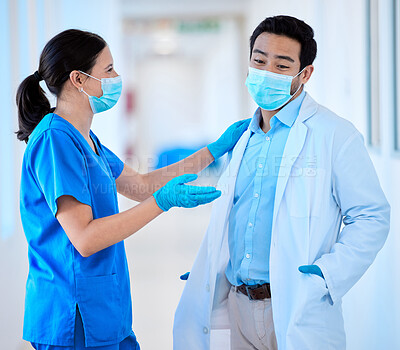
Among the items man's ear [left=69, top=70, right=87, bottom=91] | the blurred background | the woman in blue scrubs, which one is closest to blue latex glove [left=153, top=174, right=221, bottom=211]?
the woman in blue scrubs

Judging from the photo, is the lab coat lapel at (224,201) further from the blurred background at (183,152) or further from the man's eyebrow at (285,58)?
the blurred background at (183,152)

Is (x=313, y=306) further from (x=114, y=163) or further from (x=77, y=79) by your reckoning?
(x=77, y=79)

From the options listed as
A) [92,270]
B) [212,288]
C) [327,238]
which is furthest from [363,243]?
[92,270]

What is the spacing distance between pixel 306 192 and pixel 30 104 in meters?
0.92

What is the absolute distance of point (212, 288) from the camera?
67.0 inches

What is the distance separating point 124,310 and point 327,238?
68cm

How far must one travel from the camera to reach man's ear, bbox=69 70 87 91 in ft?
5.11

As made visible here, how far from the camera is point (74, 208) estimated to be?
142cm

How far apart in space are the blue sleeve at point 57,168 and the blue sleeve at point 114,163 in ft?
1.16

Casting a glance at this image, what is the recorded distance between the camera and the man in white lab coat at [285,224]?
4.80 ft

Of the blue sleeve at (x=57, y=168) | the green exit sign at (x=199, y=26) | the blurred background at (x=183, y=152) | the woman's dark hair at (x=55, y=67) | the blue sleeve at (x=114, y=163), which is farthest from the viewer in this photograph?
the green exit sign at (x=199, y=26)

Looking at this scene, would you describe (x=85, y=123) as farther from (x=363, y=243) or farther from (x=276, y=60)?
(x=363, y=243)

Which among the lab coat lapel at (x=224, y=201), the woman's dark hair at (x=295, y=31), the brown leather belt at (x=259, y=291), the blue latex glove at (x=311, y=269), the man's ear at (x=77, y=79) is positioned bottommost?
the brown leather belt at (x=259, y=291)

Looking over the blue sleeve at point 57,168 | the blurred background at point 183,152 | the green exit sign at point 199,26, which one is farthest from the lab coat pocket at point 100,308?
the green exit sign at point 199,26
